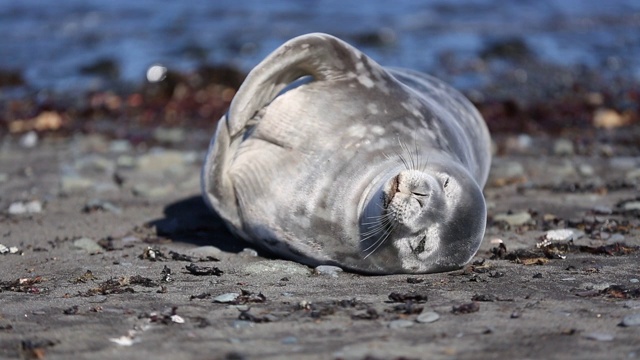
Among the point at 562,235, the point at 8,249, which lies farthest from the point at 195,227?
the point at 562,235

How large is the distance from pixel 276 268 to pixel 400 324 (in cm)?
113

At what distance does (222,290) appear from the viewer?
4055 mm

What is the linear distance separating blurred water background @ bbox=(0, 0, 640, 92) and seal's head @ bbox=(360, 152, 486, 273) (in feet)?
23.9

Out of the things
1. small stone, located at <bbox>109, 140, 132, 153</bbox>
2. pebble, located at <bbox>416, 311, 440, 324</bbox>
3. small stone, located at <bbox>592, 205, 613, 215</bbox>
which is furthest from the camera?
small stone, located at <bbox>109, 140, 132, 153</bbox>

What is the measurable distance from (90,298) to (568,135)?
19.5ft

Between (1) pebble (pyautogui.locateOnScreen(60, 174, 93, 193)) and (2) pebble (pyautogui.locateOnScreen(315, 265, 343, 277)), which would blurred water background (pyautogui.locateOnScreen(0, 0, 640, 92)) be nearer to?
(1) pebble (pyautogui.locateOnScreen(60, 174, 93, 193))

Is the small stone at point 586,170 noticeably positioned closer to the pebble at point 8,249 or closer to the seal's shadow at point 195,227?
the seal's shadow at point 195,227

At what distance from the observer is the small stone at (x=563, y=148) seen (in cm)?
800

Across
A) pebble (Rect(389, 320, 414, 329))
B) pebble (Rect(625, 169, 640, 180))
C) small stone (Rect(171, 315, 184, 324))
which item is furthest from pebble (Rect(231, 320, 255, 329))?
pebble (Rect(625, 169, 640, 180))

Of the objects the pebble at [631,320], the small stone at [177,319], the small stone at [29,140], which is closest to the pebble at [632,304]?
the pebble at [631,320]

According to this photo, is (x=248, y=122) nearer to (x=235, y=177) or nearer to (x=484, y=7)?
(x=235, y=177)

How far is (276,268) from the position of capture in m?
Answer: 4.47

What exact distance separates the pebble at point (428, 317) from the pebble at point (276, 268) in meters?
0.96

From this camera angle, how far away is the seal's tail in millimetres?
4863
